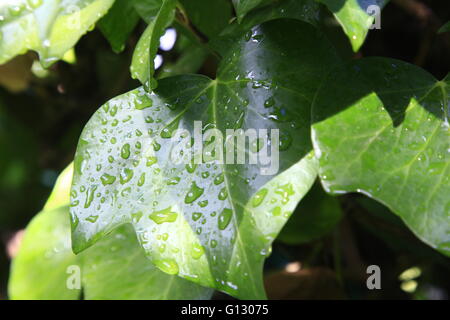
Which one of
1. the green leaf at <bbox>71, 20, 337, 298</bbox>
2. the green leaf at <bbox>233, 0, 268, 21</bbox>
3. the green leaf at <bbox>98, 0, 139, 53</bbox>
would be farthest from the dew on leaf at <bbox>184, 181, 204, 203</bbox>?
the green leaf at <bbox>98, 0, 139, 53</bbox>

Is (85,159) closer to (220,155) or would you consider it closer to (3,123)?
(220,155)

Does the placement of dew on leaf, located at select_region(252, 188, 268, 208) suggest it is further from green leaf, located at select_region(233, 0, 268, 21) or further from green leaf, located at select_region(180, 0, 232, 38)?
green leaf, located at select_region(180, 0, 232, 38)

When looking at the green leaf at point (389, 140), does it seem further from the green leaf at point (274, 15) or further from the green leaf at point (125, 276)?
the green leaf at point (125, 276)

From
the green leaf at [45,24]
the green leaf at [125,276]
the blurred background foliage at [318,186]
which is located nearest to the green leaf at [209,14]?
the blurred background foliage at [318,186]

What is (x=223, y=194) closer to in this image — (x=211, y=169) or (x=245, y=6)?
(x=211, y=169)
